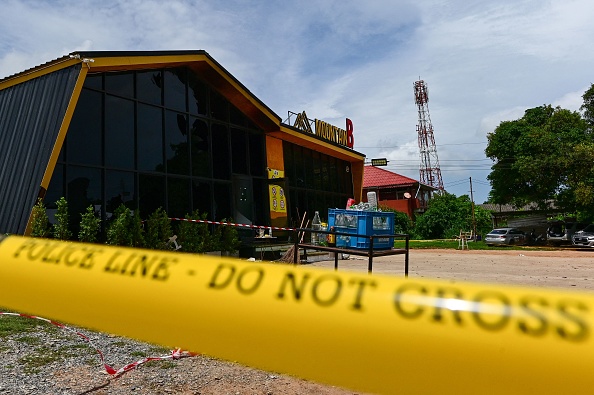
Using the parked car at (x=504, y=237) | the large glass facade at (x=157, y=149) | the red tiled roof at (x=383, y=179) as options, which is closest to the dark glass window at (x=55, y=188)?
the large glass facade at (x=157, y=149)

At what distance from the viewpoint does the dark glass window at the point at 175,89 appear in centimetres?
1392

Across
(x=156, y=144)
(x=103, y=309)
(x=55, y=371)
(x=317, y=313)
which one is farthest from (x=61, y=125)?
(x=317, y=313)

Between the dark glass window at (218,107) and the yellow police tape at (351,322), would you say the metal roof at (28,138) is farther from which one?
the yellow police tape at (351,322)

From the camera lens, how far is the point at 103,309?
5.29 ft

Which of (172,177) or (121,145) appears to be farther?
(172,177)

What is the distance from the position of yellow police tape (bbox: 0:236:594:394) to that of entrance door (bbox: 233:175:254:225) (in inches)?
569

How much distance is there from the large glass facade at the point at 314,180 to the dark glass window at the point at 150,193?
21.1 ft

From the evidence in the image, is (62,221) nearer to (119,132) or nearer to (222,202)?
(119,132)

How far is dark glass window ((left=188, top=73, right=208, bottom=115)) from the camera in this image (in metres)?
14.7

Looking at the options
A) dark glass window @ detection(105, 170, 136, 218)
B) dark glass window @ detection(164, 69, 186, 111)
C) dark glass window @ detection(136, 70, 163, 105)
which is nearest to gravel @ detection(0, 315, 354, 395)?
dark glass window @ detection(105, 170, 136, 218)

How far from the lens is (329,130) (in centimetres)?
2136

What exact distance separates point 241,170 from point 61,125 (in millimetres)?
7488

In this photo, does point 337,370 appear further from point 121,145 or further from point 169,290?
point 121,145

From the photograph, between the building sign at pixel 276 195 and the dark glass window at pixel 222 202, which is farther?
the building sign at pixel 276 195
